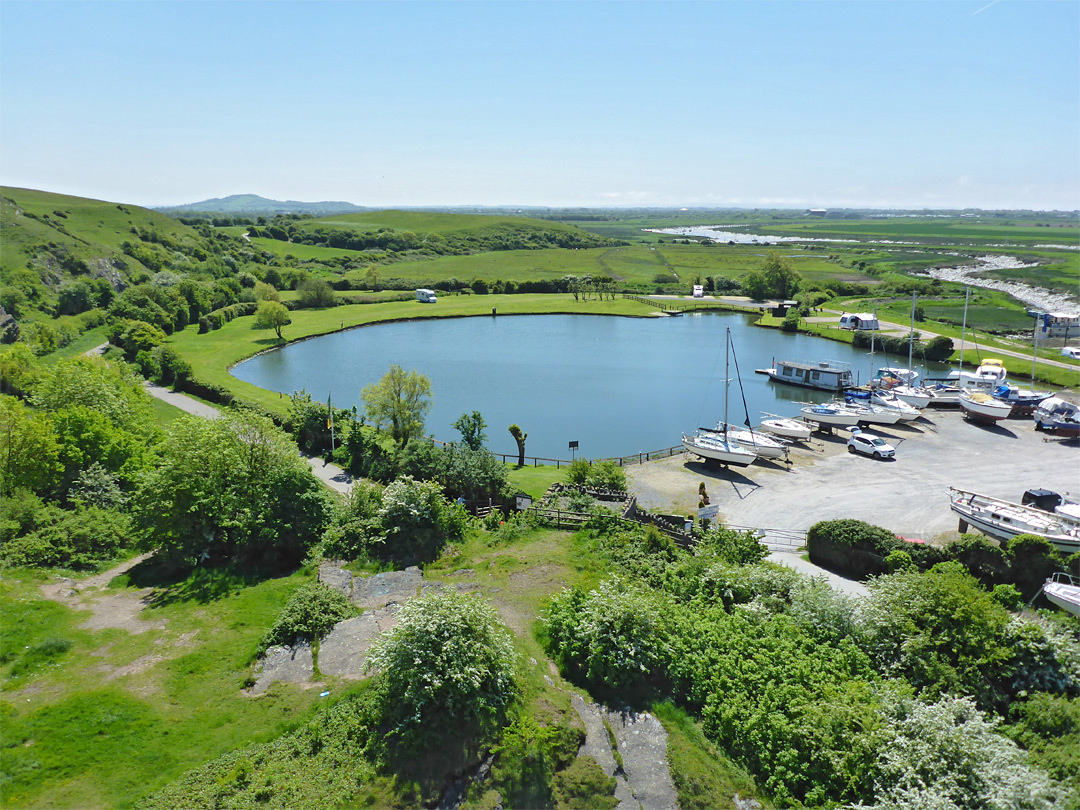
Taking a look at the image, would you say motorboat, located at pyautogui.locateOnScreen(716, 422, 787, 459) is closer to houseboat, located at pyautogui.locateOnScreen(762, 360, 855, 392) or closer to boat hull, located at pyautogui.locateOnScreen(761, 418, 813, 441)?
boat hull, located at pyautogui.locateOnScreen(761, 418, 813, 441)

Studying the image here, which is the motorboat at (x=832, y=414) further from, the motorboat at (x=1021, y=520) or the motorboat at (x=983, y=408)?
the motorboat at (x=1021, y=520)

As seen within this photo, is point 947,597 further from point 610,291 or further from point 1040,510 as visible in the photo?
point 610,291

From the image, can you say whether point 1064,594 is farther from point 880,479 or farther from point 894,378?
point 894,378

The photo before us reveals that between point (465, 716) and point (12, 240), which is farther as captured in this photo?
point (12, 240)

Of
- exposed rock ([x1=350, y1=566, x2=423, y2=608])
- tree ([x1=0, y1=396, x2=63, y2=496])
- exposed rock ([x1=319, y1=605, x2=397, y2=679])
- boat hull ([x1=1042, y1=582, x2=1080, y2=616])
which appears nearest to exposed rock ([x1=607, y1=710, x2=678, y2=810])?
exposed rock ([x1=319, y1=605, x2=397, y2=679])

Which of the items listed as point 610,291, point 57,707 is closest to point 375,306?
point 610,291

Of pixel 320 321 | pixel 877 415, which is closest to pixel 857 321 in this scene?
pixel 877 415
